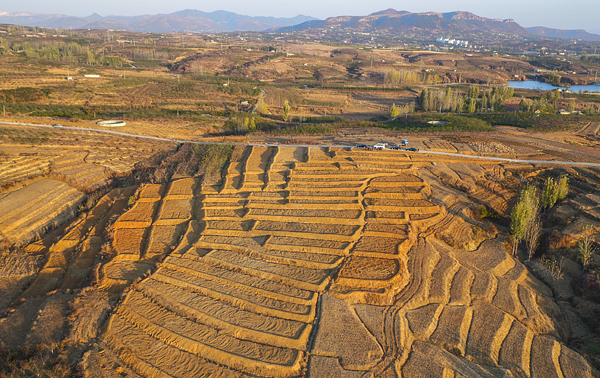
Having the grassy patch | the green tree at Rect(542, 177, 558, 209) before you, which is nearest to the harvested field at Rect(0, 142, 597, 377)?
the green tree at Rect(542, 177, 558, 209)

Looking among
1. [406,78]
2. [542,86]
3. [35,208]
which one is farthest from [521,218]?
[542,86]

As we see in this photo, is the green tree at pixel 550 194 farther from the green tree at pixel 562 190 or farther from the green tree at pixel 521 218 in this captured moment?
the green tree at pixel 521 218

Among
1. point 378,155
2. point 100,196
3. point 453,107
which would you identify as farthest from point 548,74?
point 100,196

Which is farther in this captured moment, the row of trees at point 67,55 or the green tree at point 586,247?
the row of trees at point 67,55

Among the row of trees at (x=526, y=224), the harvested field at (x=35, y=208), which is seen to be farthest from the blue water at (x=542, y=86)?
the harvested field at (x=35, y=208)

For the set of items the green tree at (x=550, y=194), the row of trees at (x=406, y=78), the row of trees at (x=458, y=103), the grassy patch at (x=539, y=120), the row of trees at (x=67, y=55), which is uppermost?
the row of trees at (x=67, y=55)

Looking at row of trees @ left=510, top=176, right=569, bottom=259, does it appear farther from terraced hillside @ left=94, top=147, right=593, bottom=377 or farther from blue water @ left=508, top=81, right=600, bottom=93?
blue water @ left=508, top=81, right=600, bottom=93

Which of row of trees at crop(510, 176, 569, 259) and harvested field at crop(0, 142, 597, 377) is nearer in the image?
harvested field at crop(0, 142, 597, 377)

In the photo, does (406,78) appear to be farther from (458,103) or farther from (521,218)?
(521,218)
